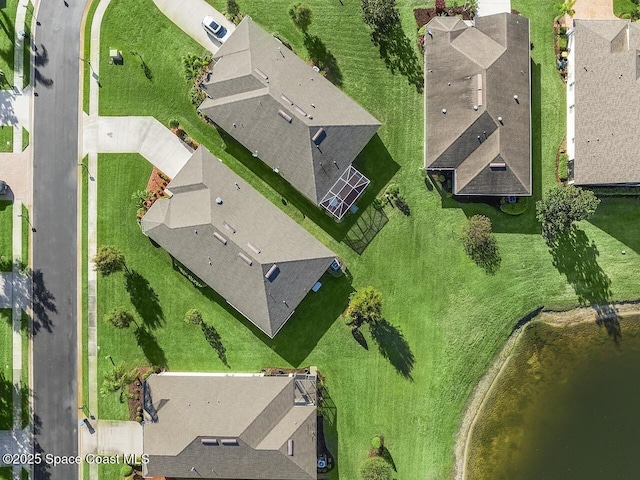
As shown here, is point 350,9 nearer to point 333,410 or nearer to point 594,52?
point 594,52

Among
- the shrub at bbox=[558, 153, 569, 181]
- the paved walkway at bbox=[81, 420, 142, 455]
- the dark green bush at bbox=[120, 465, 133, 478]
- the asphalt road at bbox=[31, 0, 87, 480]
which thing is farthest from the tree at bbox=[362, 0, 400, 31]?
the dark green bush at bbox=[120, 465, 133, 478]

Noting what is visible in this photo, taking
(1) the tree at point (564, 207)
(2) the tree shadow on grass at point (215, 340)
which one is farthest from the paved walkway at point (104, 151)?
(1) the tree at point (564, 207)

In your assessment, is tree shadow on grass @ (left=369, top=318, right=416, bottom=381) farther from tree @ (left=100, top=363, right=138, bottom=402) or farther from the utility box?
the utility box

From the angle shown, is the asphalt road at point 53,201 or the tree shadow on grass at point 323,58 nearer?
the tree shadow on grass at point 323,58

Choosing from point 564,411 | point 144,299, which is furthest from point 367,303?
point 564,411

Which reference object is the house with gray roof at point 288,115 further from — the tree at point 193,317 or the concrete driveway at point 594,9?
the concrete driveway at point 594,9

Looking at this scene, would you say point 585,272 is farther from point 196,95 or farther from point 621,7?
point 196,95

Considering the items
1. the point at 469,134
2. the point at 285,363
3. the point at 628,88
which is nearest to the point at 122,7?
the point at 469,134
